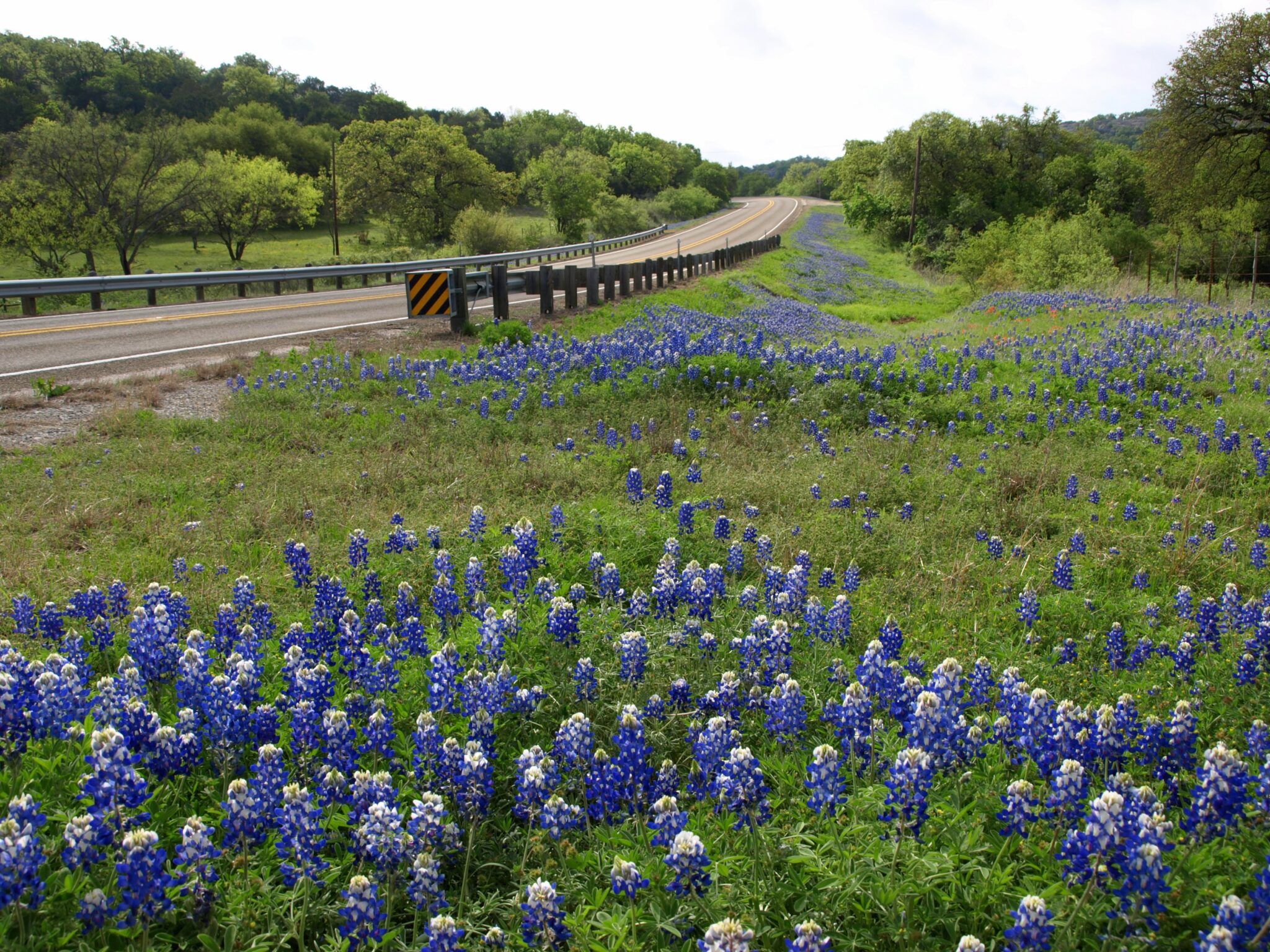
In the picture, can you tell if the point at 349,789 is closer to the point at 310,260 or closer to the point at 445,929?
the point at 445,929

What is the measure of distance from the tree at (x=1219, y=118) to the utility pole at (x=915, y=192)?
59.1 feet

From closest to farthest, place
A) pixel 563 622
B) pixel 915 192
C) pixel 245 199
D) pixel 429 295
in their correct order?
pixel 563 622, pixel 429 295, pixel 915 192, pixel 245 199

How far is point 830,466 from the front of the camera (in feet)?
24.3

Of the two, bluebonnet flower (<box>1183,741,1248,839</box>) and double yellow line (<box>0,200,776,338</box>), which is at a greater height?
double yellow line (<box>0,200,776,338</box>)

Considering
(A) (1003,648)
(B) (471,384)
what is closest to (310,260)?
(B) (471,384)

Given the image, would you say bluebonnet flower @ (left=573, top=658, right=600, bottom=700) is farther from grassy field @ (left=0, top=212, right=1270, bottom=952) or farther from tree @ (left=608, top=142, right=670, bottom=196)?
tree @ (left=608, top=142, right=670, bottom=196)

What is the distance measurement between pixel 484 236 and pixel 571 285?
2551 cm

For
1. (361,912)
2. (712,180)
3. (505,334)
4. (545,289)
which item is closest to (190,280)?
(545,289)

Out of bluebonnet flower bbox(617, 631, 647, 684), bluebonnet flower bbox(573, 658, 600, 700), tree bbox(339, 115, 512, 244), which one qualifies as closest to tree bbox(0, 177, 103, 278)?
tree bbox(339, 115, 512, 244)

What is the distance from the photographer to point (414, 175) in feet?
193

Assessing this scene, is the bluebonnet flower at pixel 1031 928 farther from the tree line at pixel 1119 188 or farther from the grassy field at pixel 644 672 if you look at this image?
the tree line at pixel 1119 188

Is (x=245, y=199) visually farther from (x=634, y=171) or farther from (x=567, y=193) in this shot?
(x=634, y=171)

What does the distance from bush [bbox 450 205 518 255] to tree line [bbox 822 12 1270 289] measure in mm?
22307

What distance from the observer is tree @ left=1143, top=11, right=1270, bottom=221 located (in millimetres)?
31797
